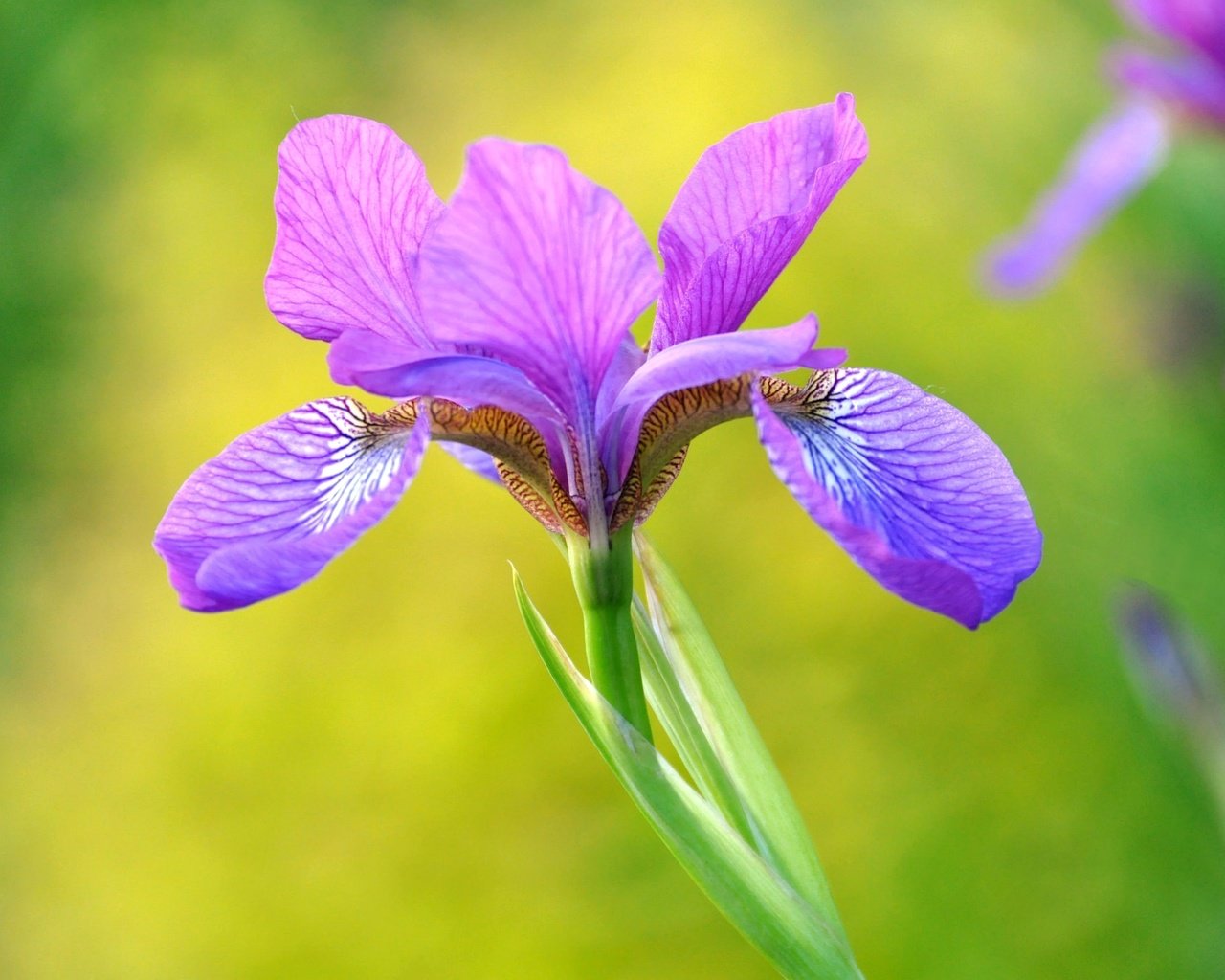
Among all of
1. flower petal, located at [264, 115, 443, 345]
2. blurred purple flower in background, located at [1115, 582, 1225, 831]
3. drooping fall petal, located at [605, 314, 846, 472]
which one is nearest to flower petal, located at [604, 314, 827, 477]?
drooping fall petal, located at [605, 314, 846, 472]

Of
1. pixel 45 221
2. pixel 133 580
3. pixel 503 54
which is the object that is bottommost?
pixel 133 580

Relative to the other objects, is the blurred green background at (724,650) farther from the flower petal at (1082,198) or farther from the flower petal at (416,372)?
the flower petal at (416,372)

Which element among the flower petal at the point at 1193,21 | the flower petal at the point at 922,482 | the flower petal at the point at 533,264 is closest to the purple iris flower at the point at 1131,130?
the flower petal at the point at 1193,21

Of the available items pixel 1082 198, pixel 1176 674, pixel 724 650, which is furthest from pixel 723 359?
pixel 724 650

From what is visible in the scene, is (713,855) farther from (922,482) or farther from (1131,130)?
(1131,130)

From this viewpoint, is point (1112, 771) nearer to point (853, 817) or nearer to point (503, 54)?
point (853, 817)

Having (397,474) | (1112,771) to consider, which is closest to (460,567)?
(1112,771)
